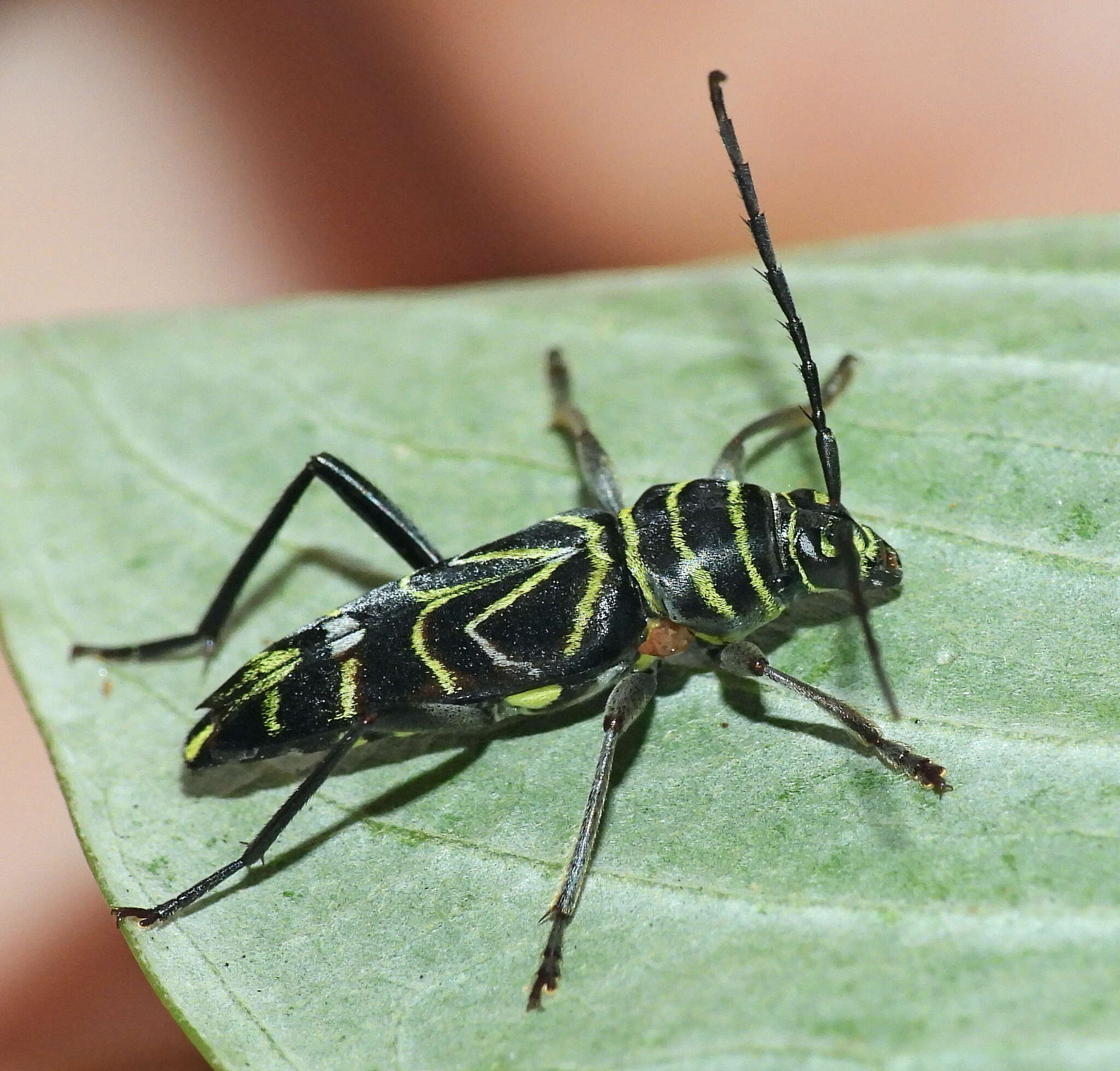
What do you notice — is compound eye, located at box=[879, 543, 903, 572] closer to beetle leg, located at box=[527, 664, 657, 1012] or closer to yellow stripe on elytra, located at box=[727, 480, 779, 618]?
yellow stripe on elytra, located at box=[727, 480, 779, 618]

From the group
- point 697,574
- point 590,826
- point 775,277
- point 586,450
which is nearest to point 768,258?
point 775,277

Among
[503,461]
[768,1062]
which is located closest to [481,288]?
[503,461]

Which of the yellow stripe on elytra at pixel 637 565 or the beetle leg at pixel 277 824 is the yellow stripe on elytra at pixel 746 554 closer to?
the yellow stripe on elytra at pixel 637 565

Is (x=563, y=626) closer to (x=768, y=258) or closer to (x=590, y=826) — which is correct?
(x=590, y=826)

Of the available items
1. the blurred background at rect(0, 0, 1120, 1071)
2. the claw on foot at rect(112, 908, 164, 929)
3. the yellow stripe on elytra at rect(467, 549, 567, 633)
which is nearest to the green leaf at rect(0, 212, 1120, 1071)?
the claw on foot at rect(112, 908, 164, 929)

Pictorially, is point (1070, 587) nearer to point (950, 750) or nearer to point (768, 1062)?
point (950, 750)

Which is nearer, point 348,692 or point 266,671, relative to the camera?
point 348,692
